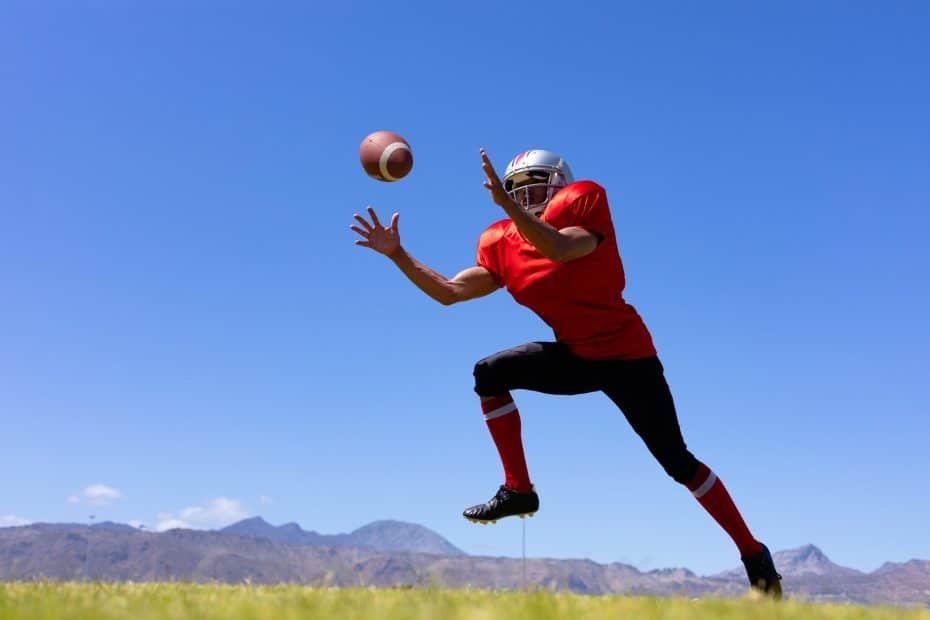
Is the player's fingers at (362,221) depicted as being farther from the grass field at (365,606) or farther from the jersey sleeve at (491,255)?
the grass field at (365,606)

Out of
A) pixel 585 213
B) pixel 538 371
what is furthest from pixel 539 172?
pixel 538 371

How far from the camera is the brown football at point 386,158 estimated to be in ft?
32.8

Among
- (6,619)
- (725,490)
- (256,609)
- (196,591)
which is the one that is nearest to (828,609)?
(725,490)

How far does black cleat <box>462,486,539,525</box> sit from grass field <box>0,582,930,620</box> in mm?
2304

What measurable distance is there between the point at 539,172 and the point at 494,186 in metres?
1.42

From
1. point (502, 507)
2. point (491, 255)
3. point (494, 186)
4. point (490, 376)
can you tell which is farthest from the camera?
point (491, 255)

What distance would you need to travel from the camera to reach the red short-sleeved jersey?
8.88 metres

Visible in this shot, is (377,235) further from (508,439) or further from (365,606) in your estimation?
(365,606)

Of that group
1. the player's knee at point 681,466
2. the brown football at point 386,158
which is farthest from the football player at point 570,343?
the brown football at point 386,158

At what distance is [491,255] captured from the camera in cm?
975

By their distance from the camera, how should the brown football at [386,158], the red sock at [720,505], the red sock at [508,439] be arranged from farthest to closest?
the brown football at [386,158]
the red sock at [508,439]
the red sock at [720,505]

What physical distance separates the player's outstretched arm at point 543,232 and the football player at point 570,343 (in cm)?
1

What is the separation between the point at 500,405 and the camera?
31.7ft

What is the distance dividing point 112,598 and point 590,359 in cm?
463
